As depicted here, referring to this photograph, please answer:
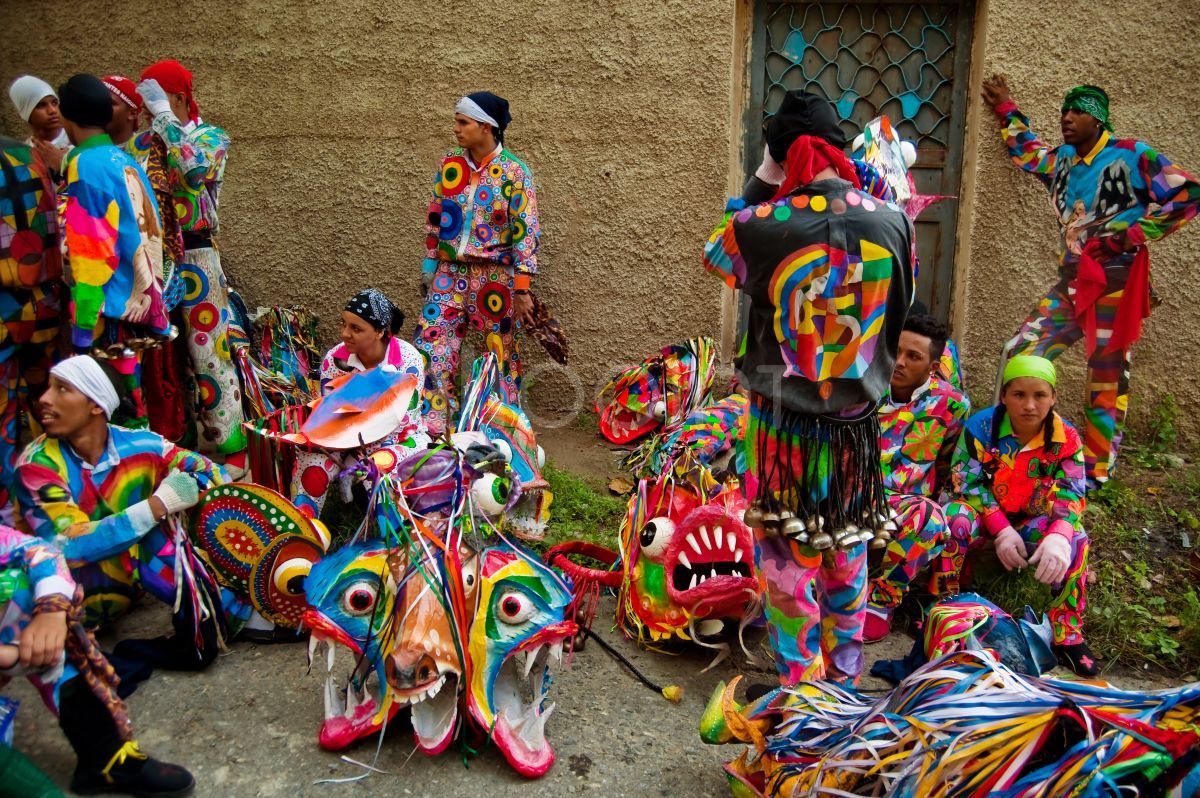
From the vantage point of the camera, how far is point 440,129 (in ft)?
19.0

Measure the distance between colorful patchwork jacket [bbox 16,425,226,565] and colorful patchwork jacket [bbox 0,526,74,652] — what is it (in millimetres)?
604

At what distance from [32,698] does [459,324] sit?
Answer: 285 cm

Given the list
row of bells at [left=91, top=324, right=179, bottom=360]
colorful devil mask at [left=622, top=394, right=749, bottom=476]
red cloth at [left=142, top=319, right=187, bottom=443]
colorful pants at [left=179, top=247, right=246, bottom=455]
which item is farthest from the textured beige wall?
row of bells at [left=91, top=324, right=179, bottom=360]

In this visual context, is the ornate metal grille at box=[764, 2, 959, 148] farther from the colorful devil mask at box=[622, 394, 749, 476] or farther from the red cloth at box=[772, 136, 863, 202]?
the red cloth at box=[772, 136, 863, 202]

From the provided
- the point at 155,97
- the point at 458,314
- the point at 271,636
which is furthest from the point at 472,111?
the point at 271,636

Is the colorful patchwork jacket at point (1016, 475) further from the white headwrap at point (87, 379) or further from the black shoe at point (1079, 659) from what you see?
the white headwrap at point (87, 379)

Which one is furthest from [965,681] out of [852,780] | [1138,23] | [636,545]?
[1138,23]

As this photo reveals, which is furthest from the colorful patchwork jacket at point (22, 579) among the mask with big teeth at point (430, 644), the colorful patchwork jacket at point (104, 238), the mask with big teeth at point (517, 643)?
the colorful patchwork jacket at point (104, 238)

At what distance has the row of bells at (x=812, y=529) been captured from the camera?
2.75 metres

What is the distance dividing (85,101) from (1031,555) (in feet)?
13.8

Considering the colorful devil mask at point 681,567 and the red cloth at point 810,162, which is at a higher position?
the red cloth at point 810,162

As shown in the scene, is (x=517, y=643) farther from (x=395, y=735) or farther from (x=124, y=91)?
(x=124, y=91)

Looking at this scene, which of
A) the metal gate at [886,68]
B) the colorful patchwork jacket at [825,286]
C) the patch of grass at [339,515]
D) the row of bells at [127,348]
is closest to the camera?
the colorful patchwork jacket at [825,286]

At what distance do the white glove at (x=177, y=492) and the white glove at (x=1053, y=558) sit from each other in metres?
3.19
